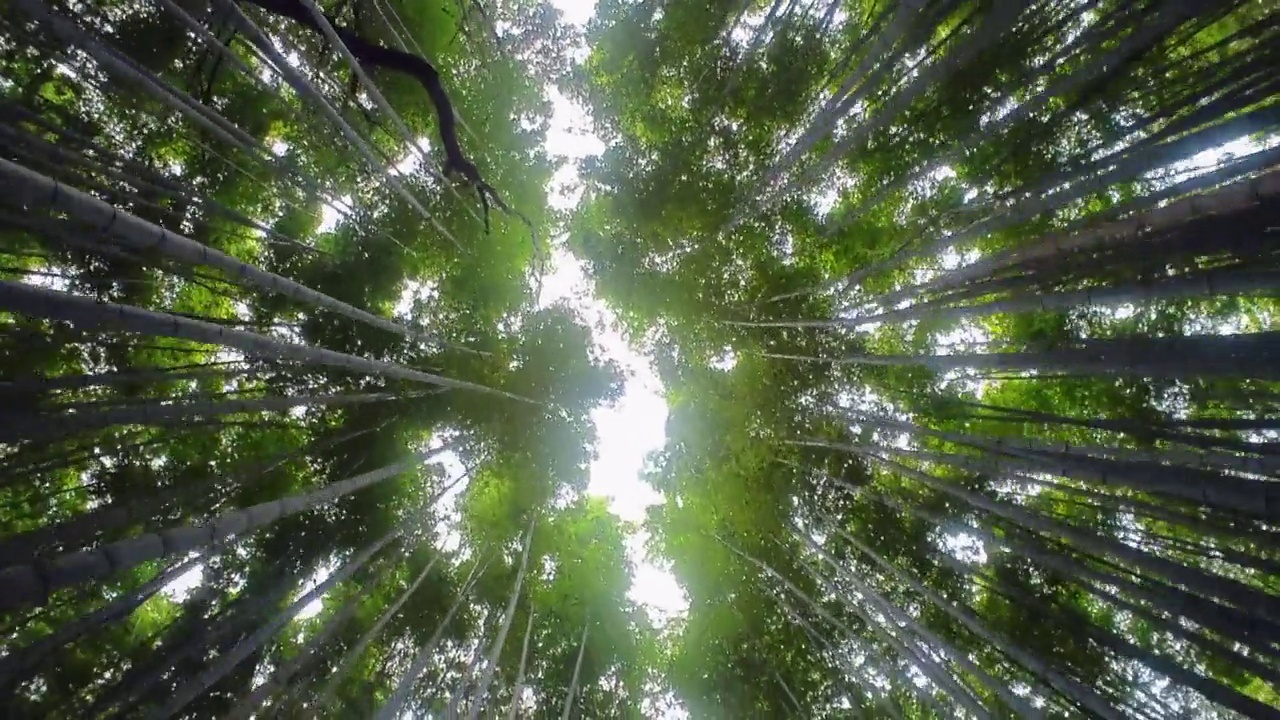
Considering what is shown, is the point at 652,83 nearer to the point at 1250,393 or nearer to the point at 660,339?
the point at 660,339

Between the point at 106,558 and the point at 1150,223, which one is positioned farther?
the point at 1150,223

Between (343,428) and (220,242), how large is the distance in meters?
1.97

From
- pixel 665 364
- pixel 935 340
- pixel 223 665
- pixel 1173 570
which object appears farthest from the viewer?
Answer: pixel 665 364

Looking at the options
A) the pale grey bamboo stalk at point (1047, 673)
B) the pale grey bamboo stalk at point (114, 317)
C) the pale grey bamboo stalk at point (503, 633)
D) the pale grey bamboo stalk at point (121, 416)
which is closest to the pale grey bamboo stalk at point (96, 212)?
the pale grey bamboo stalk at point (114, 317)

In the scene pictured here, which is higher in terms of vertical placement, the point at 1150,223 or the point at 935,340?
the point at 1150,223

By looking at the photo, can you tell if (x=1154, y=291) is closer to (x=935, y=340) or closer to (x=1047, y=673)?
(x=1047, y=673)

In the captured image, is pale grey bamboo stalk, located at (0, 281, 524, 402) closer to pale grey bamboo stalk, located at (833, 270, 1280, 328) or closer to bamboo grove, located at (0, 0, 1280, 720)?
bamboo grove, located at (0, 0, 1280, 720)

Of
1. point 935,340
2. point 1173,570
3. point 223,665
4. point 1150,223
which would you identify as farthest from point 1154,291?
point 223,665

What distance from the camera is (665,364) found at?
8.27m

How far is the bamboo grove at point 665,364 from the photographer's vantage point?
411cm

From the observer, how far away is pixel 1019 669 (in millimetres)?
5957

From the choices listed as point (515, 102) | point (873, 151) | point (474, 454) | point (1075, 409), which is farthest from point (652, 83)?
point (1075, 409)

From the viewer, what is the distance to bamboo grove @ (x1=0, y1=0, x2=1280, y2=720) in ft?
13.5

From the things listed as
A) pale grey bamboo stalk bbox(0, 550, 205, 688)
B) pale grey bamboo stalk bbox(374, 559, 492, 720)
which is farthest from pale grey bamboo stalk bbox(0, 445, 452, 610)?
pale grey bamboo stalk bbox(374, 559, 492, 720)
